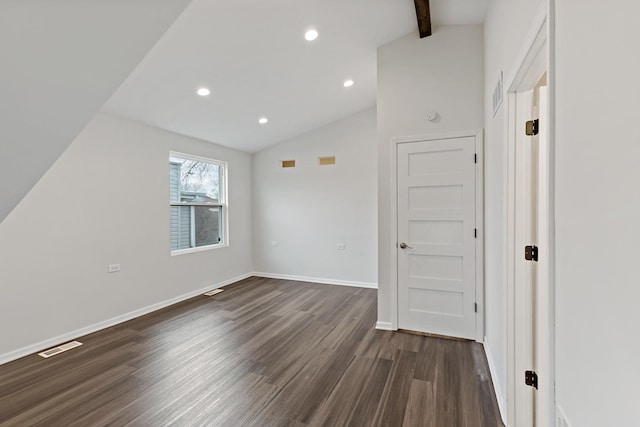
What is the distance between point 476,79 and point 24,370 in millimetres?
5018

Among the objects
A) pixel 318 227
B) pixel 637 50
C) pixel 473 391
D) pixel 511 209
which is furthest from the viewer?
pixel 318 227

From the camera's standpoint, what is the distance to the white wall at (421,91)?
10.1 ft

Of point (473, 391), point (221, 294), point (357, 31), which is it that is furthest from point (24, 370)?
point (357, 31)

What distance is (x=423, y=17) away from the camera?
285 cm

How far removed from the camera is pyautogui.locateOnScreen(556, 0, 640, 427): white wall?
63cm

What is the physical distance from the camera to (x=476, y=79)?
306cm

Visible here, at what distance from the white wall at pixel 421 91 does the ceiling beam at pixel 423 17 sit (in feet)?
0.41

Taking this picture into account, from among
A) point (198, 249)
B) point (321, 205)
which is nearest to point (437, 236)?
point (321, 205)

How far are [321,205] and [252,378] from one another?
343cm

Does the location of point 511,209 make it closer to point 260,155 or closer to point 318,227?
point 318,227

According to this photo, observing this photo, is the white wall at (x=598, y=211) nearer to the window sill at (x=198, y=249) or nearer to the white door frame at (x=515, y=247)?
the white door frame at (x=515, y=247)

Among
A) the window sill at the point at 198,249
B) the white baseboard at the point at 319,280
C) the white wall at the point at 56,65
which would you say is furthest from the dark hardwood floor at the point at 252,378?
the white wall at the point at 56,65

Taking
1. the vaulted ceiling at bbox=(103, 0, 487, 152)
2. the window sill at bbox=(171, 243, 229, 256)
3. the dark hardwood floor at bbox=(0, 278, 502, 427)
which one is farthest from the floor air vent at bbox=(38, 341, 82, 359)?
the vaulted ceiling at bbox=(103, 0, 487, 152)

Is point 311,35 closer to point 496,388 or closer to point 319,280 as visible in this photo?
point 496,388
